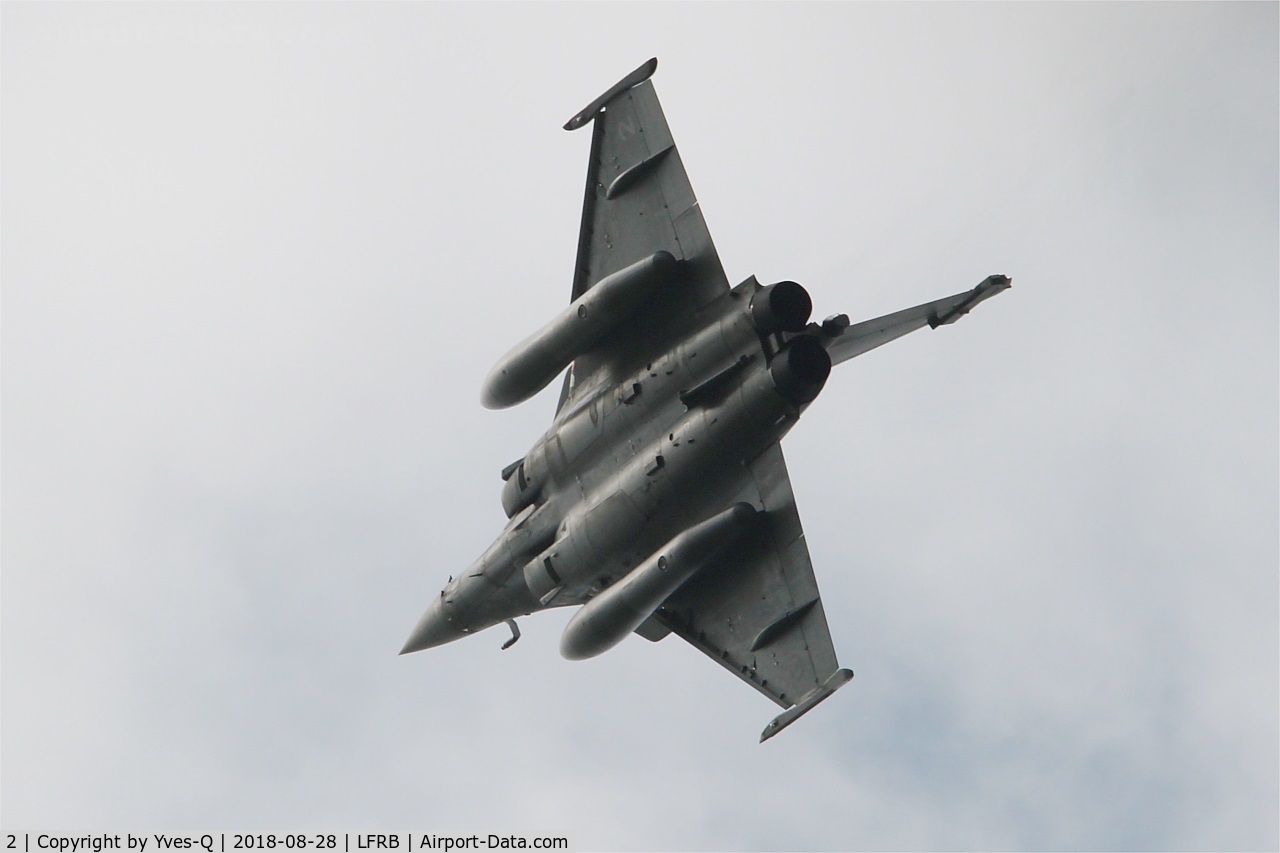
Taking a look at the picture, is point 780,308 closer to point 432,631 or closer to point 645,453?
point 645,453

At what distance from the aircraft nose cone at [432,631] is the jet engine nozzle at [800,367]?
35.9 feet

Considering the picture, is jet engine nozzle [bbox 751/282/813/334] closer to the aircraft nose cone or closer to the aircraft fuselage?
the aircraft fuselage

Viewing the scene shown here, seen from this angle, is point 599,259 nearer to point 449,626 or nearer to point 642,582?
point 642,582

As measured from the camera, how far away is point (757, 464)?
101 ft

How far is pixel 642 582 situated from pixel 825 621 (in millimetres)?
3377

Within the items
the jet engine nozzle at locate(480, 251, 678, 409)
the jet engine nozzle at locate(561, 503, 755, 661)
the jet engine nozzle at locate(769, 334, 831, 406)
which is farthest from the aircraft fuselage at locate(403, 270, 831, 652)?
the jet engine nozzle at locate(480, 251, 678, 409)

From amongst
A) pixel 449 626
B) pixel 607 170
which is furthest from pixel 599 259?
pixel 449 626

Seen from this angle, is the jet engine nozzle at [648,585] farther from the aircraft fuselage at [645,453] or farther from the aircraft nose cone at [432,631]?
the aircraft nose cone at [432,631]

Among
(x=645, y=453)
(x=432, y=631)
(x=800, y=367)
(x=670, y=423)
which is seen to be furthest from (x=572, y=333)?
(x=432, y=631)

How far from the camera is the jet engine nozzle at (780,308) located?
96.8 feet

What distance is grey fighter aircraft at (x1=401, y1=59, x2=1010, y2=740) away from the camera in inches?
1175

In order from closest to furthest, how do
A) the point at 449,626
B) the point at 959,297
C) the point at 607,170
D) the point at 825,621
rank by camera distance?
the point at 959,297 → the point at 825,621 → the point at 607,170 → the point at 449,626

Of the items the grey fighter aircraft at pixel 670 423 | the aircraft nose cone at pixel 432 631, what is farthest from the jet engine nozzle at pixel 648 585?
the aircraft nose cone at pixel 432 631

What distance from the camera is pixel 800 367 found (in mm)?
29281
